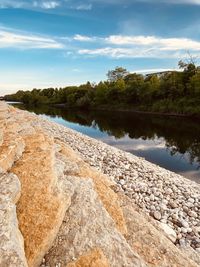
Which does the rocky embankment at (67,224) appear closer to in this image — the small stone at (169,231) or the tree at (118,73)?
the small stone at (169,231)

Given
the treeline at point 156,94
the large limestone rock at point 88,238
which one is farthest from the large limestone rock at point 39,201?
the treeline at point 156,94

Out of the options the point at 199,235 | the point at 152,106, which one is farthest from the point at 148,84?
the point at 199,235

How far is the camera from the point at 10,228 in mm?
4664

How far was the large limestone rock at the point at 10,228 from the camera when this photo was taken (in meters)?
4.16

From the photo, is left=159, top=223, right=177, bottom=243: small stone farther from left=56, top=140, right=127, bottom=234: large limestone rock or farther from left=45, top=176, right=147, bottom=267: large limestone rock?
left=45, top=176, right=147, bottom=267: large limestone rock

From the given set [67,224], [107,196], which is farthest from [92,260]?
[107,196]

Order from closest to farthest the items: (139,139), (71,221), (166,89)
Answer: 1. (71,221)
2. (139,139)
3. (166,89)

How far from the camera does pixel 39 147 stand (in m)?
8.46

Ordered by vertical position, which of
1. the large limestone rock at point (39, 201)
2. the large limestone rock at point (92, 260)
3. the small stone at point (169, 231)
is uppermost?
the large limestone rock at point (39, 201)

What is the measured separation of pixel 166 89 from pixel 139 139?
1482 inches

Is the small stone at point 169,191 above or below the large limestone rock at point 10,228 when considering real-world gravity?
below

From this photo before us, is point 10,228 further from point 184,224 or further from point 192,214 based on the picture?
point 192,214

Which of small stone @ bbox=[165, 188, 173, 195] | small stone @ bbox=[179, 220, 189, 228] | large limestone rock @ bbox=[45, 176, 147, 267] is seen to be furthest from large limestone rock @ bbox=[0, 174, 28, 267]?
small stone @ bbox=[165, 188, 173, 195]

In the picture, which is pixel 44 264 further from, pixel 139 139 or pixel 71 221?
pixel 139 139
